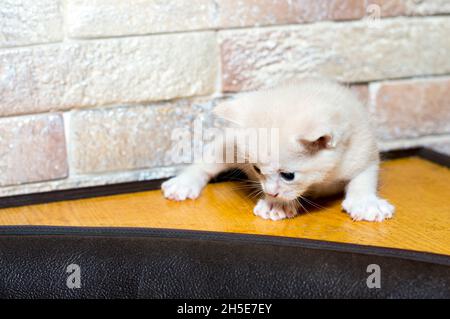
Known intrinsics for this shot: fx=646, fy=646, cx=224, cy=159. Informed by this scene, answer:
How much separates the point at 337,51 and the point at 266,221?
604 millimetres

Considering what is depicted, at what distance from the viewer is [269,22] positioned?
169 cm

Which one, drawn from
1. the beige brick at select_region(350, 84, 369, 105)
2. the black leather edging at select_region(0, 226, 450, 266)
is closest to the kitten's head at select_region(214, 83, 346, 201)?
the black leather edging at select_region(0, 226, 450, 266)

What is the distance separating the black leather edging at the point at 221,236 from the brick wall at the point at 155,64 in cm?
37

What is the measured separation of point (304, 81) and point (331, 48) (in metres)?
0.23

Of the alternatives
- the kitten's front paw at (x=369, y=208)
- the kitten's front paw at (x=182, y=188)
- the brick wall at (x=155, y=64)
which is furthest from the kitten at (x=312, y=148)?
the brick wall at (x=155, y=64)

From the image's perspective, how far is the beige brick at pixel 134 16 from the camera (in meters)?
1.55

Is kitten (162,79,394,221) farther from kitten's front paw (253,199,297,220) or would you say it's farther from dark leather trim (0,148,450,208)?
dark leather trim (0,148,450,208)

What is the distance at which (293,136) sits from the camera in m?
1.30

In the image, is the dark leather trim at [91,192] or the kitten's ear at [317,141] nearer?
the kitten's ear at [317,141]

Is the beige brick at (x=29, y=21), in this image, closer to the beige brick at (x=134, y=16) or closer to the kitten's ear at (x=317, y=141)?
the beige brick at (x=134, y=16)

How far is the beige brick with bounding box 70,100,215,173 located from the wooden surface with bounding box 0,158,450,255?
0.10m

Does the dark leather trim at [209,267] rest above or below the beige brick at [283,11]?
below
